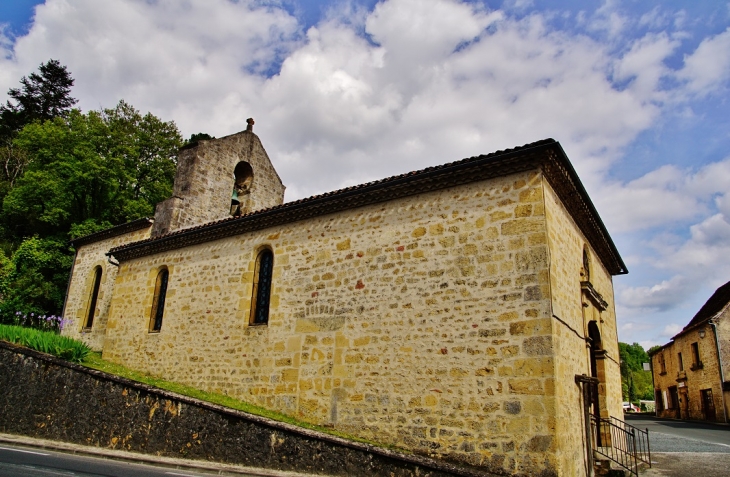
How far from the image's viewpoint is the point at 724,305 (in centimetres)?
2622

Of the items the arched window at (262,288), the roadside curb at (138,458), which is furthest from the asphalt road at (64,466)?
the arched window at (262,288)

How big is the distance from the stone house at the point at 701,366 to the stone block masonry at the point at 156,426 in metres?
25.2

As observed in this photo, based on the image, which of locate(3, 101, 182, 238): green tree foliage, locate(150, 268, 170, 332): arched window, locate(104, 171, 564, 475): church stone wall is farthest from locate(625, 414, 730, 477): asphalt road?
locate(3, 101, 182, 238): green tree foliage

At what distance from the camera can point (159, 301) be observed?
560 inches

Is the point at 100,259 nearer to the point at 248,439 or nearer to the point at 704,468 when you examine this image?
the point at 248,439

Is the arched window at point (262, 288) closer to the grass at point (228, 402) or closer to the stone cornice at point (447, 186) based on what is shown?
the stone cornice at point (447, 186)

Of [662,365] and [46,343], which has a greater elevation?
[662,365]

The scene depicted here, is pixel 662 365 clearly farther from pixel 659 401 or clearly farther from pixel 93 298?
pixel 93 298

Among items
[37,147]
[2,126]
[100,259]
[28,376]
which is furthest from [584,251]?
[2,126]

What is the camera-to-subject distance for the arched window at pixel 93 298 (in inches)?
723

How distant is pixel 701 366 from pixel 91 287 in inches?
1240

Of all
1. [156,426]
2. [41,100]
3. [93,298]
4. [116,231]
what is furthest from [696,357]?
[41,100]

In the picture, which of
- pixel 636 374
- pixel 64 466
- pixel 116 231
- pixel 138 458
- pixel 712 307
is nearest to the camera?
pixel 64 466

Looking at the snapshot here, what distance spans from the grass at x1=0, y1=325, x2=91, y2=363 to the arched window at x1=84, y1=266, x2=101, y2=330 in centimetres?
611
